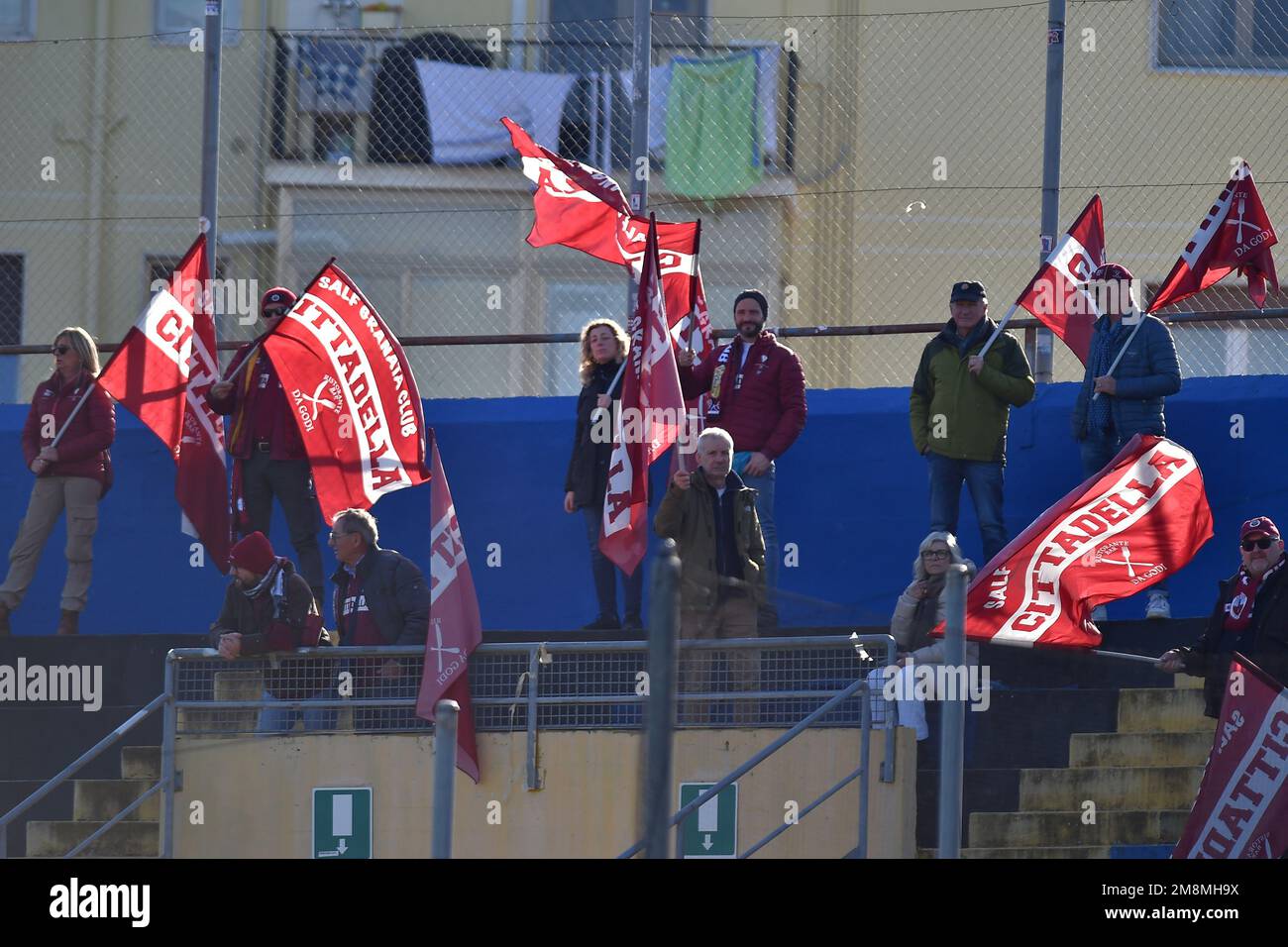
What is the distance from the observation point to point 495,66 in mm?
15984

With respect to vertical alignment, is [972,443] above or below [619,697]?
above

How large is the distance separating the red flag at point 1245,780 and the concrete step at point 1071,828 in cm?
75

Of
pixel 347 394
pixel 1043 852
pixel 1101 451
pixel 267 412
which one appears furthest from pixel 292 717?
pixel 1101 451

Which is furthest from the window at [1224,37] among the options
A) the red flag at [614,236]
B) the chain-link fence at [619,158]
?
the red flag at [614,236]

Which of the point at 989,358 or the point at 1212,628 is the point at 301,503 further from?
the point at 1212,628

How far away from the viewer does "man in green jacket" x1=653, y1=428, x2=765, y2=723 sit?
9695mm

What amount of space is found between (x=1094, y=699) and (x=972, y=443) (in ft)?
4.75

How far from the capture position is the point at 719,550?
10.1 metres

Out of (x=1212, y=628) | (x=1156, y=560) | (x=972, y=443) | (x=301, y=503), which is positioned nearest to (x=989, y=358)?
(x=972, y=443)

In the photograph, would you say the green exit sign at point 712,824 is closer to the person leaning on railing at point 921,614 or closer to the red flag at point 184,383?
the person leaning on railing at point 921,614

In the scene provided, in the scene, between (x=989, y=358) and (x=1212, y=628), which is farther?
(x=989, y=358)

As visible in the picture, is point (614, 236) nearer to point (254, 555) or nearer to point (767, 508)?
point (767, 508)

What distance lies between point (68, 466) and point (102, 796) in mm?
1943

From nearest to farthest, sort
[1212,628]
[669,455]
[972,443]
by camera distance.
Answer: [1212,628]
[972,443]
[669,455]
